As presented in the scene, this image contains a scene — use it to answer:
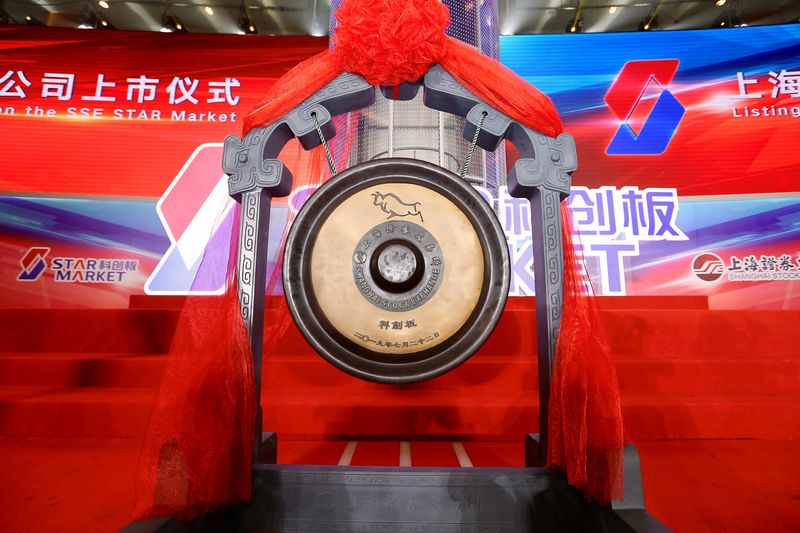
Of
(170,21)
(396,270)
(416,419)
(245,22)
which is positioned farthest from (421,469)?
(170,21)

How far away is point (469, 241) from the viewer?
1.27 meters

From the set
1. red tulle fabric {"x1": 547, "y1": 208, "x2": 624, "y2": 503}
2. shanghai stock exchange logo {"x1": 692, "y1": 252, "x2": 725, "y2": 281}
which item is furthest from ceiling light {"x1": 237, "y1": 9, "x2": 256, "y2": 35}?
shanghai stock exchange logo {"x1": 692, "y1": 252, "x2": 725, "y2": 281}

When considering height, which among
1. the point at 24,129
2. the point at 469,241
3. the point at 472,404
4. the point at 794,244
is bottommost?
the point at 472,404

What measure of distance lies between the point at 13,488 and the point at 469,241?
162 centimetres

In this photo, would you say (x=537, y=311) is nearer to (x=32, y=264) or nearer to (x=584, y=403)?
(x=584, y=403)

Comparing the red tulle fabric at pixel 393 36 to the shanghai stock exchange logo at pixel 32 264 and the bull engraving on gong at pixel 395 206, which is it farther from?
the shanghai stock exchange logo at pixel 32 264

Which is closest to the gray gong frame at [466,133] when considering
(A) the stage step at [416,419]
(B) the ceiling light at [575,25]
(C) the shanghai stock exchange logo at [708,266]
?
(A) the stage step at [416,419]

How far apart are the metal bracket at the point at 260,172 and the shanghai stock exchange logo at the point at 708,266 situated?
418 cm

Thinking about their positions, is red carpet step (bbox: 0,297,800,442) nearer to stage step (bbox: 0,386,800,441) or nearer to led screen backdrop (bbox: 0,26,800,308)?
stage step (bbox: 0,386,800,441)

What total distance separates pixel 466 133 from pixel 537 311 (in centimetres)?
63

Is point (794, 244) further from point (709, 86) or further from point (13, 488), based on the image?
point (13, 488)

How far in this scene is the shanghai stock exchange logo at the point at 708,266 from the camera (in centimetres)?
415

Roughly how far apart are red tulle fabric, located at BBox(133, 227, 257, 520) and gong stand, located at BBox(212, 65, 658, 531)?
8 cm

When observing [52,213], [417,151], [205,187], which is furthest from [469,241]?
[52,213]
